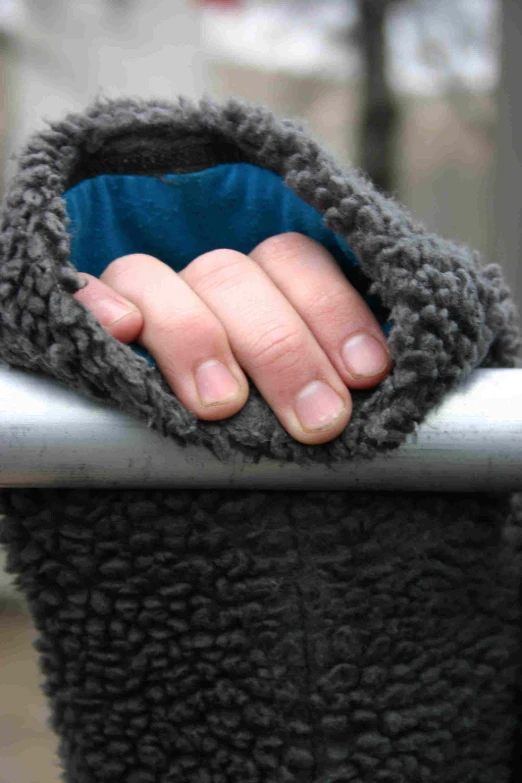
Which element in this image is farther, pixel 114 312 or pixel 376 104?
pixel 376 104

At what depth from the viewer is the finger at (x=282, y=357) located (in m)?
0.29

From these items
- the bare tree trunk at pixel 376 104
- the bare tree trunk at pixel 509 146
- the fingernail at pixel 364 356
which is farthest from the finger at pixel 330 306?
the bare tree trunk at pixel 376 104

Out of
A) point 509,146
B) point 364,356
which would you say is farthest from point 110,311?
point 509,146

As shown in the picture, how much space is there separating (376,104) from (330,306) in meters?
4.28

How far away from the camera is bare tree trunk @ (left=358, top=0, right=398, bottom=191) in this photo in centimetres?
399

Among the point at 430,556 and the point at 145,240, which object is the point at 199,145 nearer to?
the point at 145,240

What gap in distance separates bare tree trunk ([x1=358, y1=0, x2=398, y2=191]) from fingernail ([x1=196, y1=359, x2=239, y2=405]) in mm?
3979

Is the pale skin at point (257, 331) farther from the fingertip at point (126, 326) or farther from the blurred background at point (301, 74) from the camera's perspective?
the blurred background at point (301, 74)

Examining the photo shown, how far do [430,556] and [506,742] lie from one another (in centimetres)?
13

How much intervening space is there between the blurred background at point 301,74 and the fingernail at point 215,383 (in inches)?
61.5

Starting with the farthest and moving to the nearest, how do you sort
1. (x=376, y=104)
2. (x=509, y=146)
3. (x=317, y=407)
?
(x=376, y=104) < (x=509, y=146) < (x=317, y=407)

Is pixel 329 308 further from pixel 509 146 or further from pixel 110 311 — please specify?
pixel 509 146

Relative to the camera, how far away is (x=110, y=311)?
0.31 metres

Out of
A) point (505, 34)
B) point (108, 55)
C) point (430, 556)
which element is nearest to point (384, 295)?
point (430, 556)
